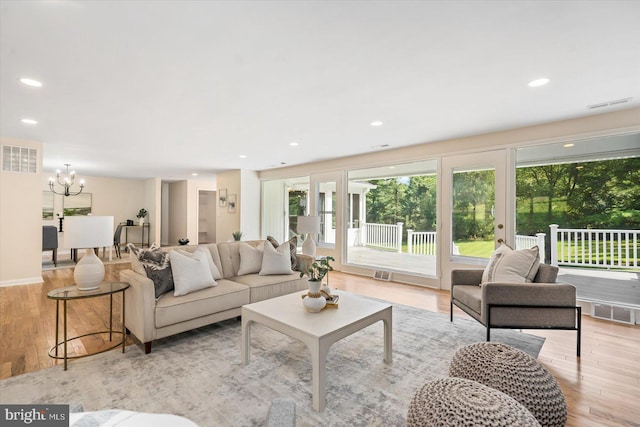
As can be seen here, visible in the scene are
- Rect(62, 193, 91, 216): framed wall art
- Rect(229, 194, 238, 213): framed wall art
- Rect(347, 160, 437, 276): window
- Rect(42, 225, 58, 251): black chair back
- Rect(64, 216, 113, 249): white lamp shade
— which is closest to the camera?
Rect(64, 216, 113, 249): white lamp shade

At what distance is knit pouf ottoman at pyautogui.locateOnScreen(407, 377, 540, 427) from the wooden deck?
349cm

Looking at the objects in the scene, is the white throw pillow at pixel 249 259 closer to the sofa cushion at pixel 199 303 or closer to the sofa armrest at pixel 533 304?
the sofa cushion at pixel 199 303

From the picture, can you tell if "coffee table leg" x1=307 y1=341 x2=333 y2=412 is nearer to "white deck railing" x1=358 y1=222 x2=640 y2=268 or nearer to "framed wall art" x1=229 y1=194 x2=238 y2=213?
"white deck railing" x1=358 y1=222 x2=640 y2=268

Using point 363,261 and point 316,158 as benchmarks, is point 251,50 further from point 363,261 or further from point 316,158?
point 363,261

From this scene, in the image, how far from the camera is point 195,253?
317cm

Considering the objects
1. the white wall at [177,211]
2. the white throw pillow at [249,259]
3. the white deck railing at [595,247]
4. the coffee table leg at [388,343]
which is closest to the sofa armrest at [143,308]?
the white throw pillow at [249,259]

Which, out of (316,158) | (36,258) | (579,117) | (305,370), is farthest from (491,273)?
(36,258)

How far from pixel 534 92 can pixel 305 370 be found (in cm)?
334

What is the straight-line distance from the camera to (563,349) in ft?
8.96

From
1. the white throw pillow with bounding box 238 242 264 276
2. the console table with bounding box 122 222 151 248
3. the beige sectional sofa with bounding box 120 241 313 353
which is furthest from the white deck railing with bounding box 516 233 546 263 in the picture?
the console table with bounding box 122 222 151 248

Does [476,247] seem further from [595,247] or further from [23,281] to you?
[23,281]

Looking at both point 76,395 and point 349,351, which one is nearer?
point 76,395

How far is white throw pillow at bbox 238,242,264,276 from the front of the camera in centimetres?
371

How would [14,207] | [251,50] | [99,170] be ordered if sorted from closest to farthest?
[251,50] < [14,207] < [99,170]
